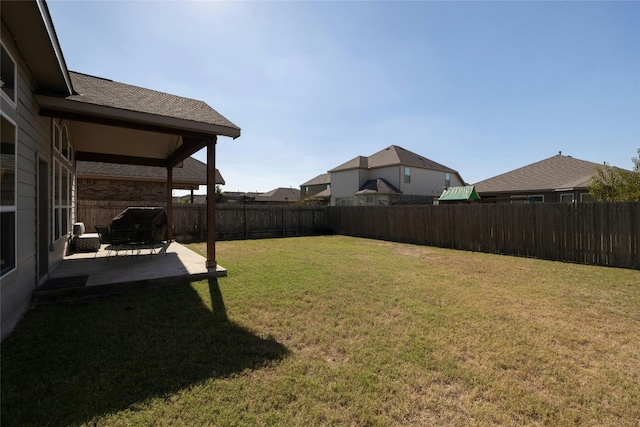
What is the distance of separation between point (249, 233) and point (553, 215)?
12.9m

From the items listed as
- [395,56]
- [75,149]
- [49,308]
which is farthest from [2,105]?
[395,56]

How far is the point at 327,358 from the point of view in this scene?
291cm

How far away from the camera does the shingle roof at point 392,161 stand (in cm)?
2684

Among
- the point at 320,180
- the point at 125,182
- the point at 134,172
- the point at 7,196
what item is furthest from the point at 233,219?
the point at 320,180

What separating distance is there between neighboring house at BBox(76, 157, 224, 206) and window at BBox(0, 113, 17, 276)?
11248 millimetres

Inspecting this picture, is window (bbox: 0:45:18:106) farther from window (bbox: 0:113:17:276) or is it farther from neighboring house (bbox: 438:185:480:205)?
neighboring house (bbox: 438:185:480:205)

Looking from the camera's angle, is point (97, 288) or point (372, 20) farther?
point (372, 20)

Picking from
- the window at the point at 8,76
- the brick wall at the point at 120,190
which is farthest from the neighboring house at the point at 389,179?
the window at the point at 8,76

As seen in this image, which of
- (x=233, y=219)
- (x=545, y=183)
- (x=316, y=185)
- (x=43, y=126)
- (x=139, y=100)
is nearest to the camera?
(x=43, y=126)

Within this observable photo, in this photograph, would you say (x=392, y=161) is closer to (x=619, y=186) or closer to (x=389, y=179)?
(x=389, y=179)

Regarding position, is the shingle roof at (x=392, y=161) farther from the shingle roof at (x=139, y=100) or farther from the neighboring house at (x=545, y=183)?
the shingle roof at (x=139, y=100)

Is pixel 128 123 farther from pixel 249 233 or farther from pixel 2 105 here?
pixel 249 233

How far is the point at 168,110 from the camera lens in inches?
220

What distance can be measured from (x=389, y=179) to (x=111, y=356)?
26125mm
